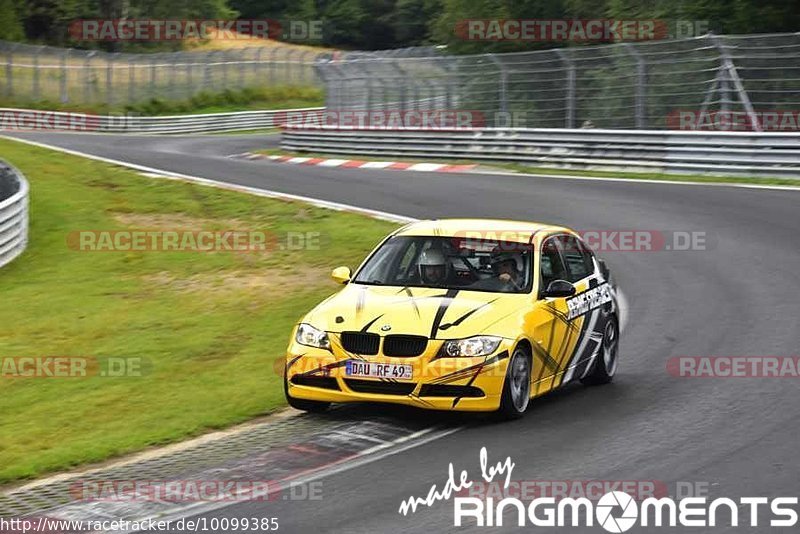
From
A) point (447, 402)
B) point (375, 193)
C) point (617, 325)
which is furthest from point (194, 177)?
point (447, 402)

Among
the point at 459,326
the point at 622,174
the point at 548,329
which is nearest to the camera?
the point at 459,326

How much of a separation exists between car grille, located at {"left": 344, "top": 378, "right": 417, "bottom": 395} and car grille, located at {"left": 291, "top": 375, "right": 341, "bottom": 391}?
0.11 metres

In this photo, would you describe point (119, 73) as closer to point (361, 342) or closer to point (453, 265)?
point (453, 265)

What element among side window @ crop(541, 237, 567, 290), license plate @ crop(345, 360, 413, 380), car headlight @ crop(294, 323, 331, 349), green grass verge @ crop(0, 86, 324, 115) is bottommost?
green grass verge @ crop(0, 86, 324, 115)

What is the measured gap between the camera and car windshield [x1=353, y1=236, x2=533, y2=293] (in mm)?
10312

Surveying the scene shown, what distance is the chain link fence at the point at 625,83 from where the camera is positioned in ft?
84.5

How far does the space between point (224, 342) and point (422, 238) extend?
137 inches

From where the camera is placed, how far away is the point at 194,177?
1062 inches

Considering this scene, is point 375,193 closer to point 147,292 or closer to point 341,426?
point 147,292

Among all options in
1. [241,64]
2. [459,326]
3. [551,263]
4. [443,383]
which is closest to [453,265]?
[551,263]

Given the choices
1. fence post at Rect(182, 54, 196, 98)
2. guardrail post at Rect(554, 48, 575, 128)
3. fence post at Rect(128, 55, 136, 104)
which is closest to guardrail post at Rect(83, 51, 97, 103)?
fence post at Rect(128, 55, 136, 104)

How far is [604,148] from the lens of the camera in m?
27.4

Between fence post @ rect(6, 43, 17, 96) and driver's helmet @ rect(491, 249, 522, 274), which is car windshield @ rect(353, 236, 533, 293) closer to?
driver's helmet @ rect(491, 249, 522, 274)

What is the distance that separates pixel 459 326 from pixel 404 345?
41cm
